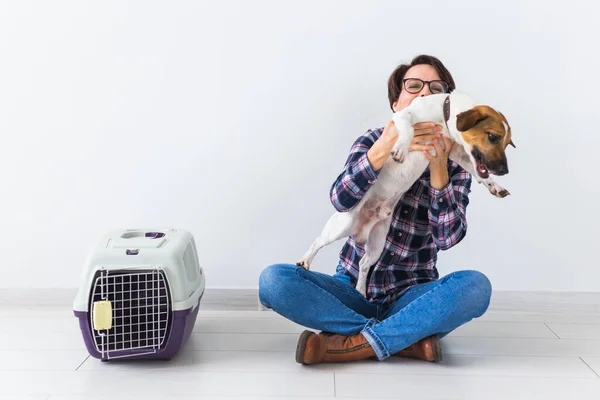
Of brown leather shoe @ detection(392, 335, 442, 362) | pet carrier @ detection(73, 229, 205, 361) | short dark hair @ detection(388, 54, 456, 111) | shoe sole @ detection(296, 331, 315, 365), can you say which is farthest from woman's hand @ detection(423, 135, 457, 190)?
pet carrier @ detection(73, 229, 205, 361)

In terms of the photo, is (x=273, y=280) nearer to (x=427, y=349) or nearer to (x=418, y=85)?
(x=427, y=349)

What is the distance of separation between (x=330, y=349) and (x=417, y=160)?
580mm

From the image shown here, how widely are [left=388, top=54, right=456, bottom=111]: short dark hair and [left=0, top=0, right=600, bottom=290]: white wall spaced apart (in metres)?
0.25

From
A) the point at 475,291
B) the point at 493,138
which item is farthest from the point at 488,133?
the point at 475,291

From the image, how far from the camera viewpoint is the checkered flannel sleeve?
1.99 metres

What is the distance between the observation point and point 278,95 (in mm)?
2506

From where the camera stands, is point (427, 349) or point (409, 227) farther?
point (409, 227)

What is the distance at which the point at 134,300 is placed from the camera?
1.94 meters

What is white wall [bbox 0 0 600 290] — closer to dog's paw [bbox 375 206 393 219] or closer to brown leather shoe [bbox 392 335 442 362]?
dog's paw [bbox 375 206 393 219]

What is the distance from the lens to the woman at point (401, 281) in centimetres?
193

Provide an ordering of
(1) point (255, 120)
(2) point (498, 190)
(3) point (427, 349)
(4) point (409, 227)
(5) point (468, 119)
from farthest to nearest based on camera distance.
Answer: (1) point (255, 120) < (4) point (409, 227) < (3) point (427, 349) < (2) point (498, 190) < (5) point (468, 119)

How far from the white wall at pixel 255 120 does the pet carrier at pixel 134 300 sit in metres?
0.61

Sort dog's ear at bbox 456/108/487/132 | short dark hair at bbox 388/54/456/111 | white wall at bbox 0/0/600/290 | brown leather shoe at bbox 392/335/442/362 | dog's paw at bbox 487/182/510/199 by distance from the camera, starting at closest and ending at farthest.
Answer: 1. dog's ear at bbox 456/108/487/132
2. dog's paw at bbox 487/182/510/199
3. brown leather shoe at bbox 392/335/442/362
4. short dark hair at bbox 388/54/456/111
5. white wall at bbox 0/0/600/290

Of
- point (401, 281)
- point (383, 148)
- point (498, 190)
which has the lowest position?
point (401, 281)
